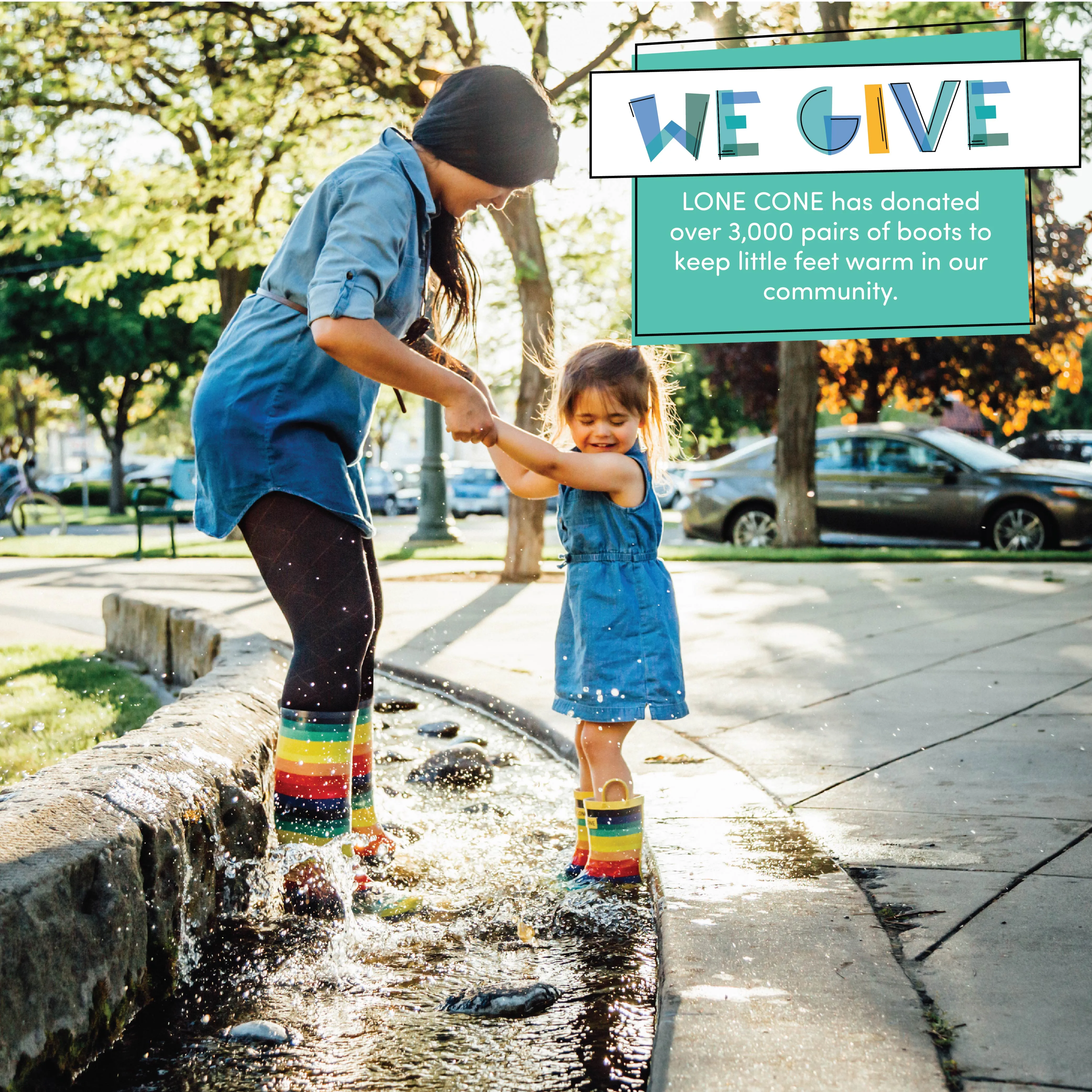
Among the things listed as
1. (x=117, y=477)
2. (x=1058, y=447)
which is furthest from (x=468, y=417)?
(x=117, y=477)

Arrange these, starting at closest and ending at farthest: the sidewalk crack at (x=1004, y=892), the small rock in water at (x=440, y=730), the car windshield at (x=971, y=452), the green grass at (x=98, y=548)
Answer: the sidewalk crack at (x=1004, y=892) → the small rock in water at (x=440, y=730) → the green grass at (x=98, y=548) → the car windshield at (x=971, y=452)

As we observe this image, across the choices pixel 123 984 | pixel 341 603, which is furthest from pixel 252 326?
pixel 123 984

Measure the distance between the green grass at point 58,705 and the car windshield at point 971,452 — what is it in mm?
10438

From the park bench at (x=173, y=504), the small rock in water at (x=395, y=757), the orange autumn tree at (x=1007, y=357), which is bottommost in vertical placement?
the small rock in water at (x=395, y=757)

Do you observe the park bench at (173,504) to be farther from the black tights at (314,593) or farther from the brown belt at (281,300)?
the black tights at (314,593)

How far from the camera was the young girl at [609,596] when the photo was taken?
9.09 feet

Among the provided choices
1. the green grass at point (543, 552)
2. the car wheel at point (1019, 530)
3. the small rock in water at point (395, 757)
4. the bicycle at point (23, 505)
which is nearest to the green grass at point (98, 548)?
the green grass at point (543, 552)

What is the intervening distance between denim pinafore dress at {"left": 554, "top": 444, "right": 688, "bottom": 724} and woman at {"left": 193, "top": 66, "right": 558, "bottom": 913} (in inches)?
18.4

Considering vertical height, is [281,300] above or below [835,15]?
below

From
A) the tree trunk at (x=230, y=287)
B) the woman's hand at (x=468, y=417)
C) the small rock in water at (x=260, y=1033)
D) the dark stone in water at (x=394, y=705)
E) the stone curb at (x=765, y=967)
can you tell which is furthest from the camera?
the tree trunk at (x=230, y=287)

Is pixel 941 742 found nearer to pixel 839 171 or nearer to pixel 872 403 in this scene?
pixel 839 171

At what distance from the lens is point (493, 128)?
2586mm

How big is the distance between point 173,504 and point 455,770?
11206 mm

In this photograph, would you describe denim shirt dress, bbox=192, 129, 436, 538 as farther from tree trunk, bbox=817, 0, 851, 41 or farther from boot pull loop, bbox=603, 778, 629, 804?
tree trunk, bbox=817, 0, 851, 41
